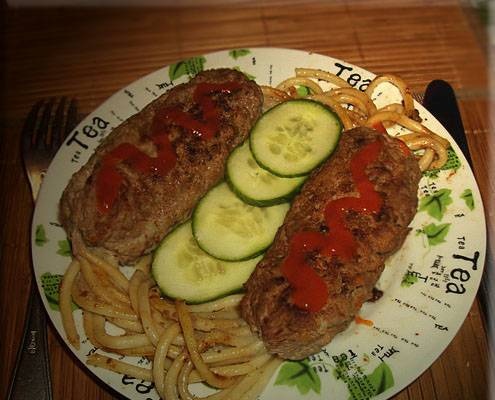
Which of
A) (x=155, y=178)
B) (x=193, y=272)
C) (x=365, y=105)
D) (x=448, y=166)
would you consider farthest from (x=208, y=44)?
(x=193, y=272)

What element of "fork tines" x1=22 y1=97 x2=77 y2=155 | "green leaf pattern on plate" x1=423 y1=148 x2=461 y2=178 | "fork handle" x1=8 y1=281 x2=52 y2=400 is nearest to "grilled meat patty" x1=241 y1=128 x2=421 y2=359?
"green leaf pattern on plate" x1=423 y1=148 x2=461 y2=178

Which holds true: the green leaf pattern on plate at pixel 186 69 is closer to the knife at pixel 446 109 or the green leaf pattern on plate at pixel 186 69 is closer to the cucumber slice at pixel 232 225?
the cucumber slice at pixel 232 225

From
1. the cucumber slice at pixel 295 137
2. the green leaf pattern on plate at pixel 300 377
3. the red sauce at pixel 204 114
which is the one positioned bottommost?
the green leaf pattern on plate at pixel 300 377

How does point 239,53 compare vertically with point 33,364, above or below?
above

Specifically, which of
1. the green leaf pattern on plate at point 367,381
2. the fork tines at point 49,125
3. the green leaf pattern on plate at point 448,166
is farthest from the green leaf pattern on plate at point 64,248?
the green leaf pattern on plate at point 448,166

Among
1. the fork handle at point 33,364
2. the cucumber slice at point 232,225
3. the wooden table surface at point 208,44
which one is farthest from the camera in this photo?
the wooden table surface at point 208,44

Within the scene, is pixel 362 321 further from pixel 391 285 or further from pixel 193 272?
pixel 193 272

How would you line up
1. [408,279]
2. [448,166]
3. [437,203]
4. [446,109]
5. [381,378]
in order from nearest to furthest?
[381,378], [408,279], [437,203], [448,166], [446,109]

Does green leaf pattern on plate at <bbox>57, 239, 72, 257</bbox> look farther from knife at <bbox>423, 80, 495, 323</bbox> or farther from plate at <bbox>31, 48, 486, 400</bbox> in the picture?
knife at <bbox>423, 80, 495, 323</bbox>
